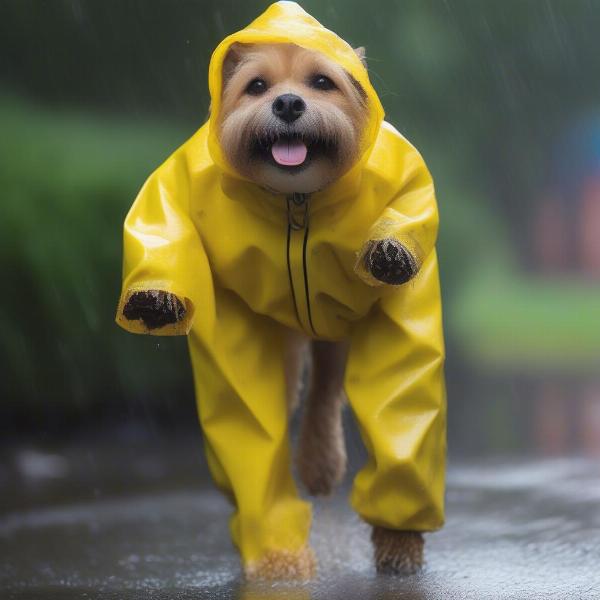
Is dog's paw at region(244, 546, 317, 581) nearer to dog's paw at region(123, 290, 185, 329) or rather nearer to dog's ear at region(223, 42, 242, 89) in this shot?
dog's paw at region(123, 290, 185, 329)

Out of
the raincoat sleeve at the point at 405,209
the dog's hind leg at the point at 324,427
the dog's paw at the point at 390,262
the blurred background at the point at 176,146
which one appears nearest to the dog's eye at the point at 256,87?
the raincoat sleeve at the point at 405,209

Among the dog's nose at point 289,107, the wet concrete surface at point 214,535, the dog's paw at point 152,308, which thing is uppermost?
the dog's nose at point 289,107

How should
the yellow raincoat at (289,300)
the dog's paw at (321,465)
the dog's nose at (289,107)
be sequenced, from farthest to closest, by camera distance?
the dog's paw at (321,465) → the yellow raincoat at (289,300) → the dog's nose at (289,107)

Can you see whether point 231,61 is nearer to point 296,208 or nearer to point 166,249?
point 296,208

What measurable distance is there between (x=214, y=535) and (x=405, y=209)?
5.87 feet

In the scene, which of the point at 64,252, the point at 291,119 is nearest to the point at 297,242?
the point at 291,119

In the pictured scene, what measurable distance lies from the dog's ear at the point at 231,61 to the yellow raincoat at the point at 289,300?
0.13ft

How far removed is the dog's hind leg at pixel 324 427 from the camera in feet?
16.8

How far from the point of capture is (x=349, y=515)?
5.53 meters

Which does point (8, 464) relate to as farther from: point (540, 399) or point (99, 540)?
point (540, 399)

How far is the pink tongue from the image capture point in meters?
3.88

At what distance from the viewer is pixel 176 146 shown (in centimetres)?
759

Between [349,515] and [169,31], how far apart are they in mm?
3375

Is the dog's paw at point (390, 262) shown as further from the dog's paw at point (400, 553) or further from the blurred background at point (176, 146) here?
the blurred background at point (176, 146)
